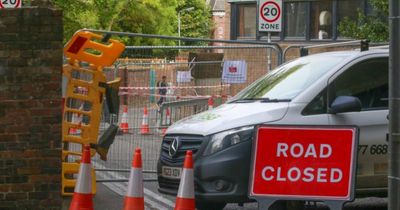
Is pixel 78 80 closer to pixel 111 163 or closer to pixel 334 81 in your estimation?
pixel 111 163

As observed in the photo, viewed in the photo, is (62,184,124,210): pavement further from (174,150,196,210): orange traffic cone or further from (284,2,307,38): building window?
(284,2,307,38): building window

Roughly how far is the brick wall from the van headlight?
1.57 metres

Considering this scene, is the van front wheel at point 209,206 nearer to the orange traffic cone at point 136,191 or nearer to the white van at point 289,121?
the white van at point 289,121

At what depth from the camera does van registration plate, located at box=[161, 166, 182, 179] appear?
8.98 m

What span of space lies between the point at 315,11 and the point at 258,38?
2103mm

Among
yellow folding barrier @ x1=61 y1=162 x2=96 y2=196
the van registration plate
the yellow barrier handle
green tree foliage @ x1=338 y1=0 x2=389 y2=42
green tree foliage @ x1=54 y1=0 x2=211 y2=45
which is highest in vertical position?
green tree foliage @ x1=54 y1=0 x2=211 y2=45

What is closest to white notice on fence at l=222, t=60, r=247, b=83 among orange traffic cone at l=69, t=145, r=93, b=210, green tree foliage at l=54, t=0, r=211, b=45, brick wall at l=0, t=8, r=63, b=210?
brick wall at l=0, t=8, r=63, b=210

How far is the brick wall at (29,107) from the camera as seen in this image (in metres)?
8.36


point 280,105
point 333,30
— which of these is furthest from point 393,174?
point 333,30

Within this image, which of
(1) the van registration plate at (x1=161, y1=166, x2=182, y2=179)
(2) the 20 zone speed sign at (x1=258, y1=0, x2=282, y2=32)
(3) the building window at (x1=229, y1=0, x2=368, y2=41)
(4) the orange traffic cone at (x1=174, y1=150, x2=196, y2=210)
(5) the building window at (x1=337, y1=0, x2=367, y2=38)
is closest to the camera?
(4) the orange traffic cone at (x1=174, y1=150, x2=196, y2=210)

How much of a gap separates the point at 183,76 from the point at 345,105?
4424mm

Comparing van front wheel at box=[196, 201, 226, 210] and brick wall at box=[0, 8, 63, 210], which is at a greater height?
brick wall at box=[0, 8, 63, 210]

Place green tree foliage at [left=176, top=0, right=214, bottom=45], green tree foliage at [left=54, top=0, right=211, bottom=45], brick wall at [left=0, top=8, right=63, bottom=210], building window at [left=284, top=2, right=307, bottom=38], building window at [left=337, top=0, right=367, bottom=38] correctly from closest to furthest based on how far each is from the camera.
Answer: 1. brick wall at [left=0, top=8, right=63, bottom=210]
2. building window at [left=337, top=0, right=367, bottom=38]
3. building window at [left=284, top=2, right=307, bottom=38]
4. green tree foliage at [left=54, top=0, right=211, bottom=45]
5. green tree foliage at [left=176, top=0, right=214, bottom=45]

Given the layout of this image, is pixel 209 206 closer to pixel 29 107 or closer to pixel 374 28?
pixel 29 107
